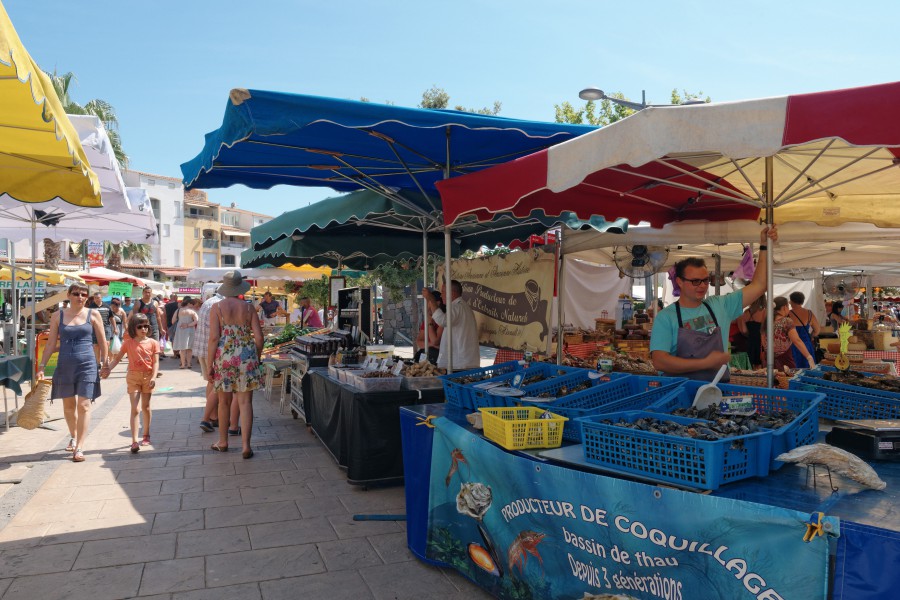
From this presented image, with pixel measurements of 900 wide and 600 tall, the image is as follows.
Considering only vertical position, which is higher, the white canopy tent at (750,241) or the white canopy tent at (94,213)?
the white canopy tent at (94,213)

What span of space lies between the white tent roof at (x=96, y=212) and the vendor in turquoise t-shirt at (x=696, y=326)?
4.81 meters

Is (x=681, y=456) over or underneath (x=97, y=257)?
underneath

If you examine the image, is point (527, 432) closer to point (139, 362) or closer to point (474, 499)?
point (474, 499)

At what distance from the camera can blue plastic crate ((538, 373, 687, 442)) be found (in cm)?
315

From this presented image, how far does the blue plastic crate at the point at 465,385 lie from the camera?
13.1 feet

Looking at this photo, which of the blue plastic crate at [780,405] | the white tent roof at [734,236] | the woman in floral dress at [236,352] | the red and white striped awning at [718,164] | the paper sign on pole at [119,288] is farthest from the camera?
the paper sign on pole at [119,288]

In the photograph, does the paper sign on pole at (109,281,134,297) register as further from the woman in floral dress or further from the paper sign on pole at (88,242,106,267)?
the paper sign on pole at (88,242,106,267)

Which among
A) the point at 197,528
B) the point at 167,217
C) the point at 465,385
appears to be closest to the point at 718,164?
the point at 465,385

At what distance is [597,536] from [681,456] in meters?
0.49

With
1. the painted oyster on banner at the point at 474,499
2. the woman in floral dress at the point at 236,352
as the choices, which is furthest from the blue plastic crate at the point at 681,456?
the woman in floral dress at the point at 236,352

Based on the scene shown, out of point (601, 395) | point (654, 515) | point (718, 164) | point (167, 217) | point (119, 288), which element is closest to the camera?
point (654, 515)

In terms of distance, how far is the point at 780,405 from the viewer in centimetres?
304

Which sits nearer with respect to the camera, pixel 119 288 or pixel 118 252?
pixel 119 288

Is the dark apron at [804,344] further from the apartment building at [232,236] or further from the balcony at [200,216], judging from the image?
the balcony at [200,216]
